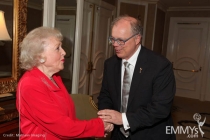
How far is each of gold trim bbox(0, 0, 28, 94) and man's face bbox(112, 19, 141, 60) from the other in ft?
3.58

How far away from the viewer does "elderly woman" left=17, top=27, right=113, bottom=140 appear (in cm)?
116

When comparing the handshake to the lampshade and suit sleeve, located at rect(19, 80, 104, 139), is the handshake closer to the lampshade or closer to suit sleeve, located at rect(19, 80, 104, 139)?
suit sleeve, located at rect(19, 80, 104, 139)

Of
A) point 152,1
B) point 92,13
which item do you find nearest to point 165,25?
point 152,1

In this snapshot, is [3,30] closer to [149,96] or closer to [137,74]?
[137,74]

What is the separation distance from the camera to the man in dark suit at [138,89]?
1421 millimetres

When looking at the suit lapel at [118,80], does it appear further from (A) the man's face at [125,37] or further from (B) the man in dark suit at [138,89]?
(A) the man's face at [125,37]

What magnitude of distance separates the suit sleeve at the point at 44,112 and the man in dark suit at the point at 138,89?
1.15 feet

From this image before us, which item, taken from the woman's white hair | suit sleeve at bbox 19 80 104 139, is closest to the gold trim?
the woman's white hair

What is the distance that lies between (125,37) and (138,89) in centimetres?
39

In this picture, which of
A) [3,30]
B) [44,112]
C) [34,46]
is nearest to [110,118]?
[44,112]

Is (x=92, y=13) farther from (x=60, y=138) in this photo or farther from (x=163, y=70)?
(x=60, y=138)

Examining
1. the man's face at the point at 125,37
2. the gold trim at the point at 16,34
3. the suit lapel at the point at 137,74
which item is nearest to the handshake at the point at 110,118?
the suit lapel at the point at 137,74

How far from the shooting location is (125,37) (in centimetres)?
149

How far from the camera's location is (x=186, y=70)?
6.38 metres
